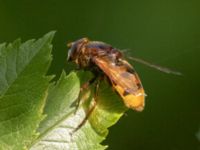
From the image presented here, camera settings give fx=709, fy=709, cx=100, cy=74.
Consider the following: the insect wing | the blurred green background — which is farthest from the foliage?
the blurred green background

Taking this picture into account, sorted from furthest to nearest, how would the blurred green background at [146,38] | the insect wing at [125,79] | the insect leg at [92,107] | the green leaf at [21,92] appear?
the blurred green background at [146,38] < the insect wing at [125,79] < the insect leg at [92,107] < the green leaf at [21,92]

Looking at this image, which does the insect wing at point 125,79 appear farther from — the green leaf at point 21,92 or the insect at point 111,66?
the green leaf at point 21,92

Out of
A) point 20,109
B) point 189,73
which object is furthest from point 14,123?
point 189,73

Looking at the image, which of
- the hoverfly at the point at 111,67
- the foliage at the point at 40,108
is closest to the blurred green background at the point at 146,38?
the hoverfly at the point at 111,67

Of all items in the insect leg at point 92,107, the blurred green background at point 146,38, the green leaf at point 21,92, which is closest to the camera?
the green leaf at point 21,92

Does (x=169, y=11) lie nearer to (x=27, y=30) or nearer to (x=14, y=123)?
(x=27, y=30)
